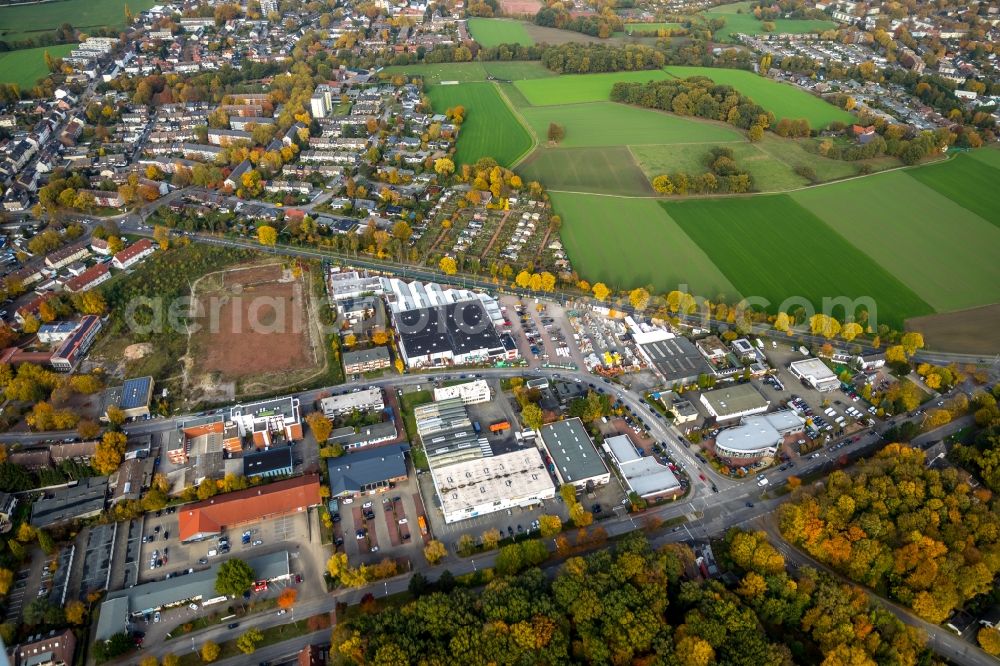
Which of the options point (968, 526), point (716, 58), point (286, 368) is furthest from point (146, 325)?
point (716, 58)

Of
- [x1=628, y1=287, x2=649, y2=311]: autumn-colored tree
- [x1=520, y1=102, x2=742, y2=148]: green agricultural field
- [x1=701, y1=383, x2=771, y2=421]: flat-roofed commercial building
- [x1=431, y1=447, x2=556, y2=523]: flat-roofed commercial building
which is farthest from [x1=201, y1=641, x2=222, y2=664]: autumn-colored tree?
[x1=520, y1=102, x2=742, y2=148]: green agricultural field

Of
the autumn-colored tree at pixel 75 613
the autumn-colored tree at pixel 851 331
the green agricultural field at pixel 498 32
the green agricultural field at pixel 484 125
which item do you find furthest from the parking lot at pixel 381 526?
the green agricultural field at pixel 498 32

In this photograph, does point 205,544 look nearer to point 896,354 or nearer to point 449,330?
point 449,330

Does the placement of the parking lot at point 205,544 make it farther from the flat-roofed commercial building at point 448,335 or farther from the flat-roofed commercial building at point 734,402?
the flat-roofed commercial building at point 734,402

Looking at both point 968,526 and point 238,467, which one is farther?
point 238,467

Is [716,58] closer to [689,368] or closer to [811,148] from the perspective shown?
[811,148]

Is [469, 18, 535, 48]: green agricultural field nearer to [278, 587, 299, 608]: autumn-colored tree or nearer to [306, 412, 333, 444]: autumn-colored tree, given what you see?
[306, 412, 333, 444]: autumn-colored tree

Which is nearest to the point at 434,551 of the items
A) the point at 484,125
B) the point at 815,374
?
the point at 815,374
